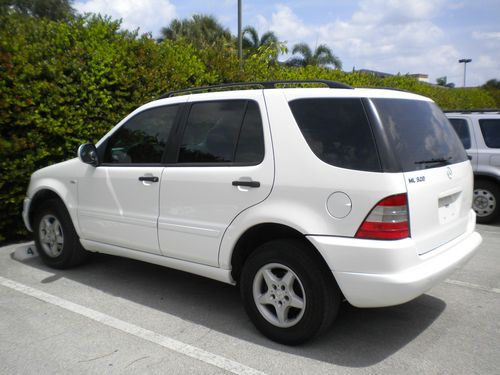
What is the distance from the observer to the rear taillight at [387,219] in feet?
9.68

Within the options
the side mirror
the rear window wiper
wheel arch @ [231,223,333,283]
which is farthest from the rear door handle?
the side mirror

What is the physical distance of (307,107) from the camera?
338cm

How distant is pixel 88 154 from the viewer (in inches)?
181

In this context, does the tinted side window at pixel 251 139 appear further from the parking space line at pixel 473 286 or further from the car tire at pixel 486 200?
the car tire at pixel 486 200

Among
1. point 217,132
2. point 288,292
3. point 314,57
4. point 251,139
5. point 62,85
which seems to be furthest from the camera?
point 314,57

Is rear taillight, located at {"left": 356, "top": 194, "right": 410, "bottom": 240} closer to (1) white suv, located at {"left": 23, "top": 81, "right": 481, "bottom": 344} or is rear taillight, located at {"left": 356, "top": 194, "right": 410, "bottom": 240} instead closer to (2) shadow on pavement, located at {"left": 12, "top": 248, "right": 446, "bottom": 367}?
(1) white suv, located at {"left": 23, "top": 81, "right": 481, "bottom": 344}

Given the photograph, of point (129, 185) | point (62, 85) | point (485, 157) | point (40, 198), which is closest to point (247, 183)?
point (129, 185)

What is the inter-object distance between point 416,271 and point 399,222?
34cm

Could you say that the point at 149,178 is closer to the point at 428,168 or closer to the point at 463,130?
the point at 428,168

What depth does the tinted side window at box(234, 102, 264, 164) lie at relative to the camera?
3.53 metres

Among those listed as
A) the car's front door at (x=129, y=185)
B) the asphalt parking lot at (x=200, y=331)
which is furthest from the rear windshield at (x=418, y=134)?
the car's front door at (x=129, y=185)

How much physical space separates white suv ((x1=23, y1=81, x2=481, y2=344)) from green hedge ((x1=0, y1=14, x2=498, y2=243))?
2368 mm

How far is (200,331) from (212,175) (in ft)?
3.99

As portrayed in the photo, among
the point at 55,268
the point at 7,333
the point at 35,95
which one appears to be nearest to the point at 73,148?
the point at 35,95
